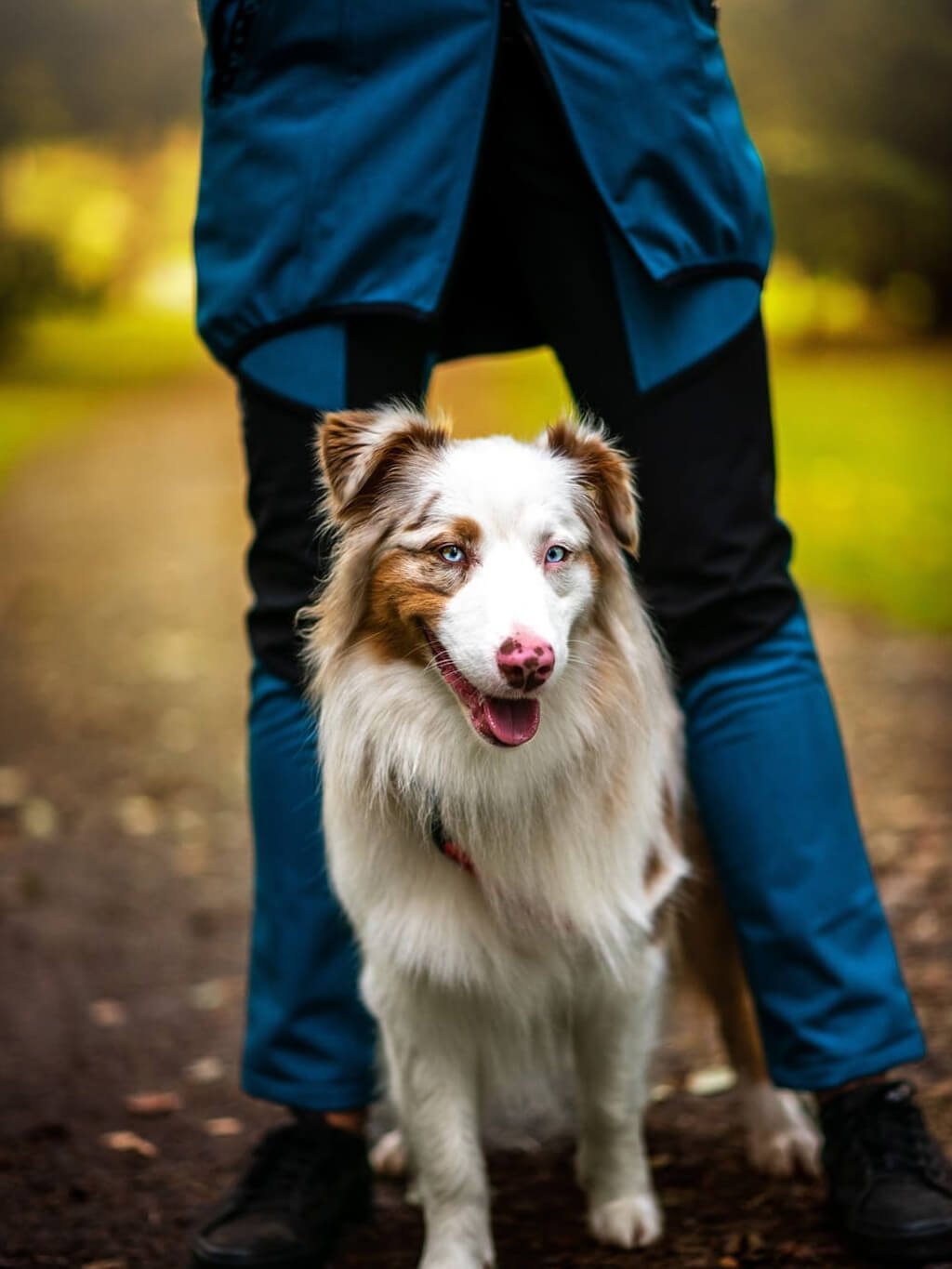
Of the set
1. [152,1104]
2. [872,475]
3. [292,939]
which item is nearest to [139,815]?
[152,1104]

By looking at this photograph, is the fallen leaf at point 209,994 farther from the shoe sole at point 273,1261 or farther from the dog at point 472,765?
the dog at point 472,765

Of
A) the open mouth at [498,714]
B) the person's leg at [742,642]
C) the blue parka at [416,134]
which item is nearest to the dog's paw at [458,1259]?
the person's leg at [742,642]

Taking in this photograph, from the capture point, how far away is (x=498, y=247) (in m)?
2.15

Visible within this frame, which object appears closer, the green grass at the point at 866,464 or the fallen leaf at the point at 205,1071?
the fallen leaf at the point at 205,1071

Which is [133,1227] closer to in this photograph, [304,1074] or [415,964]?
[304,1074]

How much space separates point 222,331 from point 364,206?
302 mm

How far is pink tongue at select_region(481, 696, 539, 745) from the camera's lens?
1759 mm

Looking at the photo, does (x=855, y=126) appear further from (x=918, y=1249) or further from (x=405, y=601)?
(x=918, y=1249)

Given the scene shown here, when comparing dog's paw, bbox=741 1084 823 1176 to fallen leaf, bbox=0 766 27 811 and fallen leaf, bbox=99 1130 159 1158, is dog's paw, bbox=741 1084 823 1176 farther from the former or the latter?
fallen leaf, bbox=0 766 27 811

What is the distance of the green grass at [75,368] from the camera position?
12070 millimetres

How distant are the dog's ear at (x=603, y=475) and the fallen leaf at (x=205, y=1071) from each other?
1.64 meters

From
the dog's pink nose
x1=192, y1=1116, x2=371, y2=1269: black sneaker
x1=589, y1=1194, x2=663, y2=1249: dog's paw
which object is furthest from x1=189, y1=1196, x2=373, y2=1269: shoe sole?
the dog's pink nose

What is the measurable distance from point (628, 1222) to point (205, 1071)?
46.2 inches

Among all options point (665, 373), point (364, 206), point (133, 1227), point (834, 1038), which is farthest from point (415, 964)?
point (364, 206)
